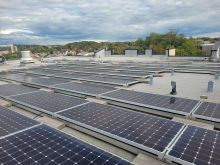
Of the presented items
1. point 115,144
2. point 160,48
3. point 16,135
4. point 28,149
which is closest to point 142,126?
point 115,144

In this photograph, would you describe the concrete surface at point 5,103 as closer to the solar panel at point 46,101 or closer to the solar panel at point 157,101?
the solar panel at point 46,101

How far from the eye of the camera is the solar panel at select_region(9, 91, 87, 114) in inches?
572

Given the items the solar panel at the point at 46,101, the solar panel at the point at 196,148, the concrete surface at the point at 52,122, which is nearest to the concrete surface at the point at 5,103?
the solar panel at the point at 46,101

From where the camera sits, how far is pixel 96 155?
8.09 metres

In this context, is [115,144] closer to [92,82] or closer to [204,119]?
[204,119]

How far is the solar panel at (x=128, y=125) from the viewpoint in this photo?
9.31 m

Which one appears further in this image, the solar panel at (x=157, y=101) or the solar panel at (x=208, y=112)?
the solar panel at (x=157, y=101)

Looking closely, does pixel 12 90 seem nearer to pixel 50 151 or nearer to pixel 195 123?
pixel 50 151

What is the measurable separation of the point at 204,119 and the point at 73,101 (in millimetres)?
9504

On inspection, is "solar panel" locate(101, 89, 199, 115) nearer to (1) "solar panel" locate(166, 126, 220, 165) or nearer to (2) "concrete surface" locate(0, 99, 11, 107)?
(1) "solar panel" locate(166, 126, 220, 165)

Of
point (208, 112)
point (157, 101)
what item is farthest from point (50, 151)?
point (208, 112)

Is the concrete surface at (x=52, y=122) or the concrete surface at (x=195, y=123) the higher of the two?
the concrete surface at (x=52, y=122)

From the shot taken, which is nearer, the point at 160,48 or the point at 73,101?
the point at 73,101

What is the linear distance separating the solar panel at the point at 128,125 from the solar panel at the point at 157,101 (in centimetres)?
230
